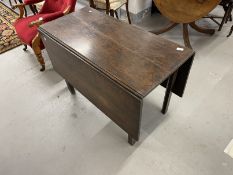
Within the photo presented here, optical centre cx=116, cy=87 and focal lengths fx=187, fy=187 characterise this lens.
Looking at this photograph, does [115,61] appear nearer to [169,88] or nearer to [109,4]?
[169,88]

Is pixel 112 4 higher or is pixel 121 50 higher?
pixel 121 50

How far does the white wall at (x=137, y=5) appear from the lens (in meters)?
2.63

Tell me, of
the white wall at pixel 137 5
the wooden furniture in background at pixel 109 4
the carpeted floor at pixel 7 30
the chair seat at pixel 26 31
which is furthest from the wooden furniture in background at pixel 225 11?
the carpeted floor at pixel 7 30

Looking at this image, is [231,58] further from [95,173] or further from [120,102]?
[95,173]

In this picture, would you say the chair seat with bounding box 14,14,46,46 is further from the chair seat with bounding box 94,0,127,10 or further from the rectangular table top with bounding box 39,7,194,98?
the chair seat with bounding box 94,0,127,10

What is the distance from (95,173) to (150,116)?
26.1 inches

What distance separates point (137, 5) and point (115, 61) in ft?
5.93

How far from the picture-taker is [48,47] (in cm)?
157

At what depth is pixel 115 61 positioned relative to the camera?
1.17m

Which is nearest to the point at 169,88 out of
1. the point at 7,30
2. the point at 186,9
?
the point at 186,9

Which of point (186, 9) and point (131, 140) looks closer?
point (131, 140)

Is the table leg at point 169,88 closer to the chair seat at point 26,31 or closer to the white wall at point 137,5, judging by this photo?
the chair seat at point 26,31

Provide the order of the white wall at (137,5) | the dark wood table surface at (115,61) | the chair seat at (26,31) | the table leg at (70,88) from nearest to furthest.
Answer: the dark wood table surface at (115,61) → the table leg at (70,88) → the chair seat at (26,31) → the white wall at (137,5)

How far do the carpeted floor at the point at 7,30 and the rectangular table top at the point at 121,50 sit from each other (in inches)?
53.1
